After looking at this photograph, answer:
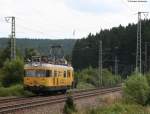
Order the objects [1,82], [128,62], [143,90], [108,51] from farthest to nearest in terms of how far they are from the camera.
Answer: [108,51], [128,62], [1,82], [143,90]

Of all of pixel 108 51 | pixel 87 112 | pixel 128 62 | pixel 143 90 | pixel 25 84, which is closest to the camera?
pixel 87 112

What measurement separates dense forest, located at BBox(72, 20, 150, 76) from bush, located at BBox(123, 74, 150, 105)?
95.0 m

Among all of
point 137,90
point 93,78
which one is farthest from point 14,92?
point 93,78

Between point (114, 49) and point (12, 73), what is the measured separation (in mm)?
96469

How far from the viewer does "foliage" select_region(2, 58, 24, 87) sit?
175ft

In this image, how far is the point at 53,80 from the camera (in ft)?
155

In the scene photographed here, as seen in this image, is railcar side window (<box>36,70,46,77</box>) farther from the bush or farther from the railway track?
the bush

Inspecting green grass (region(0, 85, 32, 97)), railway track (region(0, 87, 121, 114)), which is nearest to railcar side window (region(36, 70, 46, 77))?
green grass (region(0, 85, 32, 97))

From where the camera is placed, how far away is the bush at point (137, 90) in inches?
1554

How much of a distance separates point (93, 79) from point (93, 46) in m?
66.8

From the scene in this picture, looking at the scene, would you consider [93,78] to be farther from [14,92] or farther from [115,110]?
[115,110]

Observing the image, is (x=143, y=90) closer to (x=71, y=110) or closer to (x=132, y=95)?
(x=132, y=95)

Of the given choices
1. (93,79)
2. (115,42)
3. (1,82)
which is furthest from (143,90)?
(115,42)

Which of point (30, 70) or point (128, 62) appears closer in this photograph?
point (30, 70)
